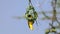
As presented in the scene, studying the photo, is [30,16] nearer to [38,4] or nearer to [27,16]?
[27,16]

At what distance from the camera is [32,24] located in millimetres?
2336

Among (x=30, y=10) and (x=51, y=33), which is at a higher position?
(x=30, y=10)

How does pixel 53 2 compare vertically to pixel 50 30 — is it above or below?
above

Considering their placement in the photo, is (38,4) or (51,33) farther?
(38,4)

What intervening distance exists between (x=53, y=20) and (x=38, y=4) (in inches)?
15.2

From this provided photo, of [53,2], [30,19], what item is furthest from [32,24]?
[53,2]

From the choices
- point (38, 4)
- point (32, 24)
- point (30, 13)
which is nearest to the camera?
point (32, 24)

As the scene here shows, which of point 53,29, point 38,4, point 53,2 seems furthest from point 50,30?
point 38,4

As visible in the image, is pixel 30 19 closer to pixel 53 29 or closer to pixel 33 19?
pixel 33 19

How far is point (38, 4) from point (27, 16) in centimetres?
23

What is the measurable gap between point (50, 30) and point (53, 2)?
218mm

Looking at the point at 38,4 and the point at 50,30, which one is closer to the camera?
the point at 50,30

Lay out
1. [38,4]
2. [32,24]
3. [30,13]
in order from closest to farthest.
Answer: [32,24] < [30,13] < [38,4]

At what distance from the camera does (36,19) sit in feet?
8.08
